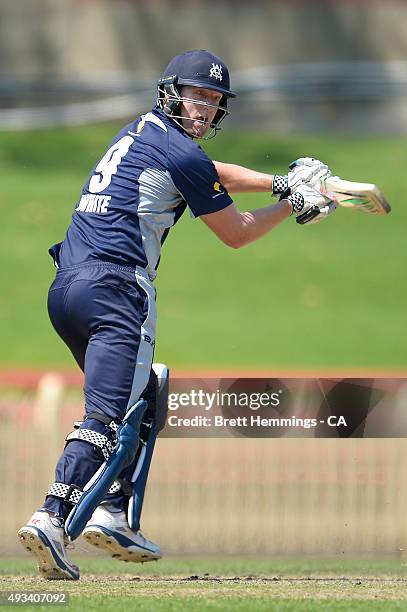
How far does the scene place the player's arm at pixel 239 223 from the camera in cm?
496

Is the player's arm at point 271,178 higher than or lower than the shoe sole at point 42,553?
Result: higher

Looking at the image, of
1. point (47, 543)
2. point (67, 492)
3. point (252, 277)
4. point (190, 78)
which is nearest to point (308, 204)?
point (190, 78)

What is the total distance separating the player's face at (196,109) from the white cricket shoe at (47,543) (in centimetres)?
164

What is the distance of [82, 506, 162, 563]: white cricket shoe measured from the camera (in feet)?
16.4

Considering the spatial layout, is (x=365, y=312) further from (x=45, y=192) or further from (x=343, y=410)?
(x=343, y=410)

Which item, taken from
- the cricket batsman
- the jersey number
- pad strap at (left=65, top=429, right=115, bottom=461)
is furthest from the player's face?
pad strap at (left=65, top=429, right=115, bottom=461)

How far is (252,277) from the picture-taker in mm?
17844

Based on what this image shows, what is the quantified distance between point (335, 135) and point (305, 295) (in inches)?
258

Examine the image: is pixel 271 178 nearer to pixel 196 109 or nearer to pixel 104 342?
pixel 196 109

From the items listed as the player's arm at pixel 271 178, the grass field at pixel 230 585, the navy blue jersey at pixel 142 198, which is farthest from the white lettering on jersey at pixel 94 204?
the grass field at pixel 230 585

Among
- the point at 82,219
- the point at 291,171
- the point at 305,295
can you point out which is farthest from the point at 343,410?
the point at 305,295

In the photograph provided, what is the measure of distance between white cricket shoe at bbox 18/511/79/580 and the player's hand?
160 cm

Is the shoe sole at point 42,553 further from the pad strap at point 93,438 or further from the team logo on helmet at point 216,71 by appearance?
the team logo on helmet at point 216,71

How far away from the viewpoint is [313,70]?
77.0 ft
